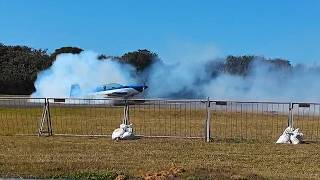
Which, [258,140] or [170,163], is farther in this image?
[258,140]

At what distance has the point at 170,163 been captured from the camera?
13289 mm

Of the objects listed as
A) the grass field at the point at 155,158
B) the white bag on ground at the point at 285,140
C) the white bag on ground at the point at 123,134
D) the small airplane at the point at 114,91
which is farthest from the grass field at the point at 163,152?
the small airplane at the point at 114,91

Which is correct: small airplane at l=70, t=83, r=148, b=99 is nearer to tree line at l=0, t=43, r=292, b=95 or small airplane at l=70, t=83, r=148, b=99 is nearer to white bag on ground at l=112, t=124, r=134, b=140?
tree line at l=0, t=43, r=292, b=95

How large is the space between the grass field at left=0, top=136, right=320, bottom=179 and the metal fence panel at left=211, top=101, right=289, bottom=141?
2.71 meters

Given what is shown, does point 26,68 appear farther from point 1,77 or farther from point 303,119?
point 303,119

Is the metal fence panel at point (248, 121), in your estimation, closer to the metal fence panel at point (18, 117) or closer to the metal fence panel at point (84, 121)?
the metal fence panel at point (84, 121)

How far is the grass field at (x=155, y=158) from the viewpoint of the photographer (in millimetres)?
11727

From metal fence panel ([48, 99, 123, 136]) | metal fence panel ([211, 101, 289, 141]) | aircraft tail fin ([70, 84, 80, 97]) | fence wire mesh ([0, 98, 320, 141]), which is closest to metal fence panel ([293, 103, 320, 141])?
fence wire mesh ([0, 98, 320, 141])

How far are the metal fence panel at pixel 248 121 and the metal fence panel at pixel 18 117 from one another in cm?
690

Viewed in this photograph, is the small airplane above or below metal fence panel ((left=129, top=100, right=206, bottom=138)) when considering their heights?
above

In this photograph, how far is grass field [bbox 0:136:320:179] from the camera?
38.5 feet

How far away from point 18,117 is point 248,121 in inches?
430

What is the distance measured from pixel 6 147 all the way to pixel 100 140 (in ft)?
11.3

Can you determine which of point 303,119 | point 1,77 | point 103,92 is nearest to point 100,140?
point 303,119
